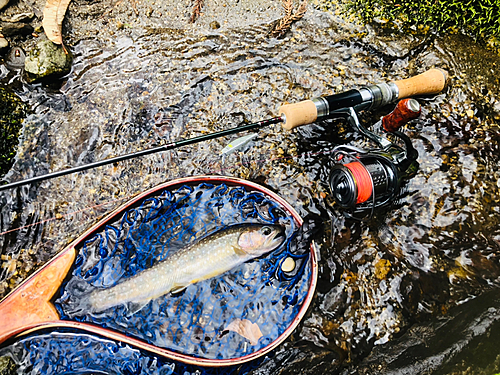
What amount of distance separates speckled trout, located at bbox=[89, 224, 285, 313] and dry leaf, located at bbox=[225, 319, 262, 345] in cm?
40

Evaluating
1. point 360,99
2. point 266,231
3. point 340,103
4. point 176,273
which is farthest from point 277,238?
point 360,99

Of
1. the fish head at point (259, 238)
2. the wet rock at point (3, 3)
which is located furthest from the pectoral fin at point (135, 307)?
the wet rock at point (3, 3)

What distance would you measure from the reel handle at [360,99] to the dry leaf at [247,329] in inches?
59.0

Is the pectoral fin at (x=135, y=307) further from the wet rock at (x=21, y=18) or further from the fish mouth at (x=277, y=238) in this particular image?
the wet rock at (x=21, y=18)

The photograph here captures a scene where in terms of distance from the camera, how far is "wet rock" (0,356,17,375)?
2.44 m

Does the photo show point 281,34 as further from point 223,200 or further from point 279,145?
point 223,200

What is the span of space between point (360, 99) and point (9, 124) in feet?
10.3

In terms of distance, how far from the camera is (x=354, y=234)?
2979mm

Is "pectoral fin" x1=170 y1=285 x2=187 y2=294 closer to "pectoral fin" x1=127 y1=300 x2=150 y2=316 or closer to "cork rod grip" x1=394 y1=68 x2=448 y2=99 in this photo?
"pectoral fin" x1=127 y1=300 x2=150 y2=316

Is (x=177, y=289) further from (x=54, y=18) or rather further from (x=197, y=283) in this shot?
(x=54, y=18)

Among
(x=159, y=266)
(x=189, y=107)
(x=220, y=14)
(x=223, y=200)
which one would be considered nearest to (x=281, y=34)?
(x=220, y=14)

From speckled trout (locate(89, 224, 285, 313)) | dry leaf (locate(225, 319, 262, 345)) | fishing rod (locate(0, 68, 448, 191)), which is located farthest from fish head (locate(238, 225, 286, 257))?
fishing rod (locate(0, 68, 448, 191))

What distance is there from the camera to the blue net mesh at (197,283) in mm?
2494

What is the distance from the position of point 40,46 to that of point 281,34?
2.46 metres
